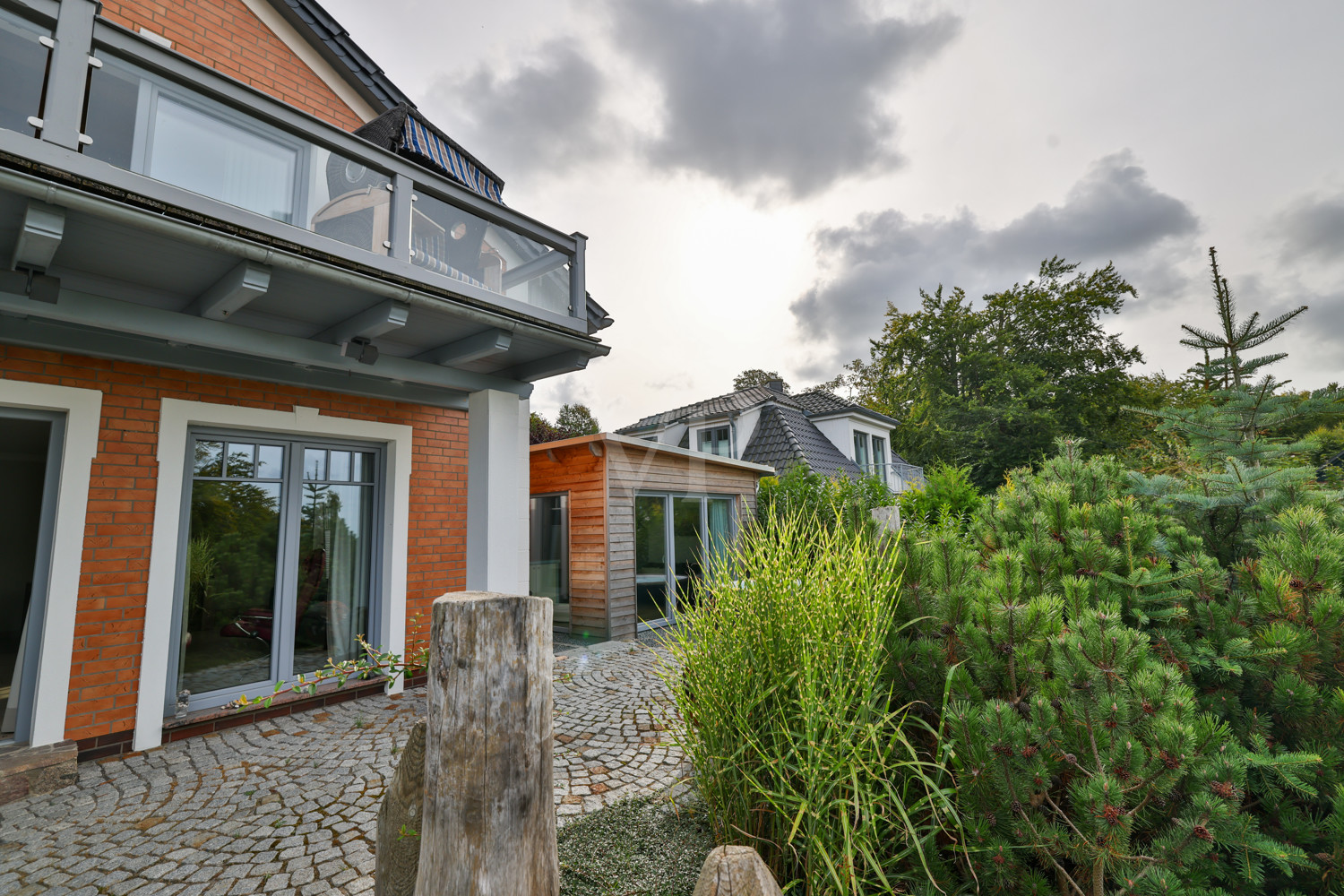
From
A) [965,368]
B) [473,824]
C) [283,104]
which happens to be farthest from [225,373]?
[965,368]

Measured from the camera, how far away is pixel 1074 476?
2.50 metres

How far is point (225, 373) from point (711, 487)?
260 inches

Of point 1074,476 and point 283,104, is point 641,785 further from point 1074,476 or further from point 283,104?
point 283,104

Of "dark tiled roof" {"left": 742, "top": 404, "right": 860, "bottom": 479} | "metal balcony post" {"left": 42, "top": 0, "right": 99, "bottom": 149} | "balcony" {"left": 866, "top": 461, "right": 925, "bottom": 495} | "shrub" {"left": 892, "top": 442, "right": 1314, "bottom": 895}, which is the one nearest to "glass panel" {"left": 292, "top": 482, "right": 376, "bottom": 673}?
"metal balcony post" {"left": 42, "top": 0, "right": 99, "bottom": 149}

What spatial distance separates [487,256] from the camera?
394 centimetres

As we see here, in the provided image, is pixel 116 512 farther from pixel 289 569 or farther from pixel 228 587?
pixel 289 569

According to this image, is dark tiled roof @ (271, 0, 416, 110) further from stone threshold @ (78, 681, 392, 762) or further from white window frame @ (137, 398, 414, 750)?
stone threshold @ (78, 681, 392, 762)

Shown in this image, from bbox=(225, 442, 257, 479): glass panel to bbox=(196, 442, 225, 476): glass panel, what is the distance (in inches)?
1.8

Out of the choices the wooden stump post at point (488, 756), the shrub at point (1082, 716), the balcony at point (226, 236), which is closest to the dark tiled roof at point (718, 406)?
the balcony at point (226, 236)

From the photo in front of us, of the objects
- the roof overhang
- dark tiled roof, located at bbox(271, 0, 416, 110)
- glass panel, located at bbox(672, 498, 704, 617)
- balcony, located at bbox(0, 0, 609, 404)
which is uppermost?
dark tiled roof, located at bbox(271, 0, 416, 110)

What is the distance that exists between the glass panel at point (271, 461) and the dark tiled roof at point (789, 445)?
10.2 metres

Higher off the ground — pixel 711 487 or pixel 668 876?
pixel 711 487

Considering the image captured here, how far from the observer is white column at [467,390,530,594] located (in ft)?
13.4

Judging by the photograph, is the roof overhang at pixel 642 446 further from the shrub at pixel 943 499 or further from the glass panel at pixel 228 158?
the glass panel at pixel 228 158
